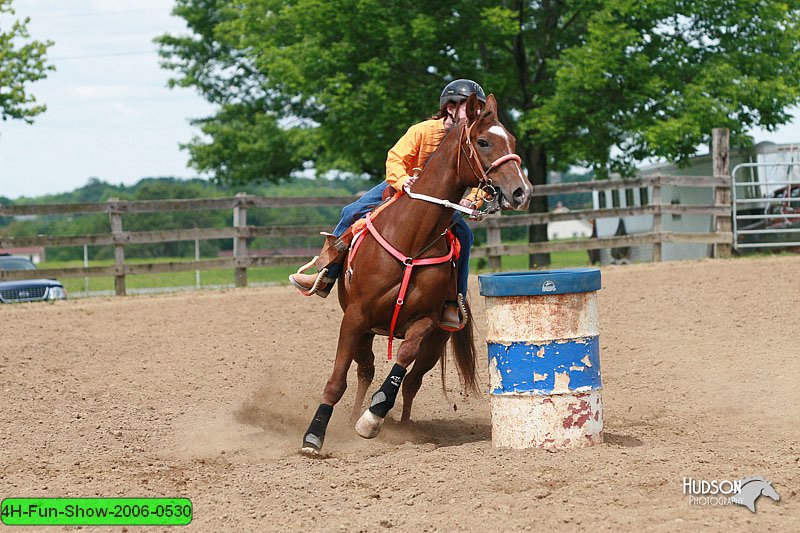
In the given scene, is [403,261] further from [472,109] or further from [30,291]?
[30,291]

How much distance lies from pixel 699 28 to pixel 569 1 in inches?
130

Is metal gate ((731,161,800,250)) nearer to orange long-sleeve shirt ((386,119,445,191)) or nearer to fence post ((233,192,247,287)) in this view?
fence post ((233,192,247,287))

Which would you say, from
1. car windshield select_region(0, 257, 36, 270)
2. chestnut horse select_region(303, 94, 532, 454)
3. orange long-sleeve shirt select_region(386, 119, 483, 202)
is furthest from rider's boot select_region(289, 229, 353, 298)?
car windshield select_region(0, 257, 36, 270)

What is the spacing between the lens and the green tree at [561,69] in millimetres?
21453

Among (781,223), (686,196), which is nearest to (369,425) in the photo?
(781,223)

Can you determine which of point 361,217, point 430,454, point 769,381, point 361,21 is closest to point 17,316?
point 361,217

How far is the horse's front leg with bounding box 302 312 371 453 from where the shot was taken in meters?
6.61

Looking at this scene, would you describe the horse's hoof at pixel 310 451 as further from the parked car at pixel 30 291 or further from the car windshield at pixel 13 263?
the car windshield at pixel 13 263

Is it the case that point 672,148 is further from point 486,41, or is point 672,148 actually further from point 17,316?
point 17,316

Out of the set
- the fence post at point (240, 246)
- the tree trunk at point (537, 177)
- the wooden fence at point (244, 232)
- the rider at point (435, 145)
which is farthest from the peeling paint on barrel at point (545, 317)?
the tree trunk at point (537, 177)

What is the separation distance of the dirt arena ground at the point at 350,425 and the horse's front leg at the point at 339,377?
0.22 m

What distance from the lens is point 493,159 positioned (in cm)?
605

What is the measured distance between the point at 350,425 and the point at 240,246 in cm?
946

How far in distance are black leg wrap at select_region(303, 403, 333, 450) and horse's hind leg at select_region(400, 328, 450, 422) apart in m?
1.06
